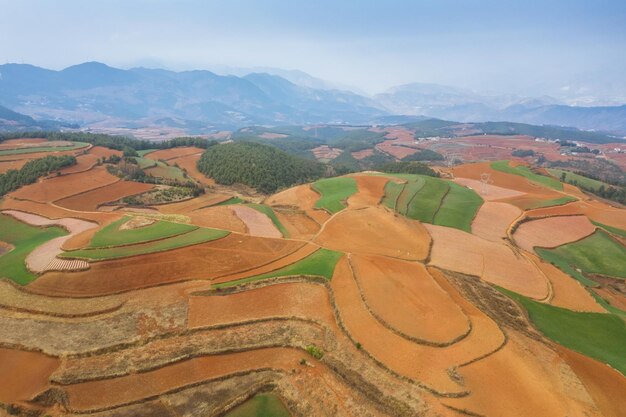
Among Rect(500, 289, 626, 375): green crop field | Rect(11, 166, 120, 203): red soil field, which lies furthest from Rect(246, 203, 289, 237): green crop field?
Rect(11, 166, 120, 203): red soil field

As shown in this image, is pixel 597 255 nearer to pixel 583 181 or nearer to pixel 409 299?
pixel 409 299

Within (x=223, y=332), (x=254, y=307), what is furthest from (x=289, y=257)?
(x=223, y=332)

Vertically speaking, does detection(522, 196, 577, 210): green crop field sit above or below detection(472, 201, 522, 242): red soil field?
above

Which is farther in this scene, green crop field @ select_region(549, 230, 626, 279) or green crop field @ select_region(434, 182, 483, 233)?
green crop field @ select_region(434, 182, 483, 233)

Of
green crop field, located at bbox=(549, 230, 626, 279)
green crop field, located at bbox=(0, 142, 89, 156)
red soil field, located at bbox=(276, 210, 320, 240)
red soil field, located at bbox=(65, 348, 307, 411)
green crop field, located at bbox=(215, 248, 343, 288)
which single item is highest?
green crop field, located at bbox=(0, 142, 89, 156)

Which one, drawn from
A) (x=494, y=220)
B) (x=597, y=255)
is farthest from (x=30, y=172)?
(x=597, y=255)

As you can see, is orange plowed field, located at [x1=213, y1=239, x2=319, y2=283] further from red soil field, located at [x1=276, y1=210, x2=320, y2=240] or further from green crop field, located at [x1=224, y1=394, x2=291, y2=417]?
green crop field, located at [x1=224, y1=394, x2=291, y2=417]

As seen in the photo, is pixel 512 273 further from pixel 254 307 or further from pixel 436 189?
pixel 436 189

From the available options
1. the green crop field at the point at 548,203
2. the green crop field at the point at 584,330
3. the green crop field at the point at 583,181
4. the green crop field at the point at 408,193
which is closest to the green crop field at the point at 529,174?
the green crop field at the point at 583,181
